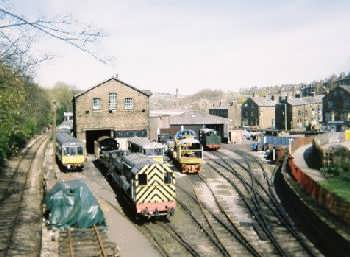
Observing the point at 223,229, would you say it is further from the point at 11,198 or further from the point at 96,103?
the point at 96,103

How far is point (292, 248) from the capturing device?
1970 cm

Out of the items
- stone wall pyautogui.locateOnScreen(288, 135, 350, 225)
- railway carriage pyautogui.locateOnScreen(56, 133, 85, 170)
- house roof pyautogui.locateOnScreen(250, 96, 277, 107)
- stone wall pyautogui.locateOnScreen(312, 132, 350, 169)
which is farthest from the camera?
house roof pyautogui.locateOnScreen(250, 96, 277, 107)

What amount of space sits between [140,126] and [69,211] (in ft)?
83.6

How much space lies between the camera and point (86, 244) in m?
18.6

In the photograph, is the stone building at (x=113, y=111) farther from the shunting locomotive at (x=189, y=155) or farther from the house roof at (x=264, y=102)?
the house roof at (x=264, y=102)

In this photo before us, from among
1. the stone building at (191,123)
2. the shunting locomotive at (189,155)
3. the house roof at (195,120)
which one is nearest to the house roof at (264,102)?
the stone building at (191,123)

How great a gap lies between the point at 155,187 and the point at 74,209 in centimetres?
430

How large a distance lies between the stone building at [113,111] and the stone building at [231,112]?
49356 millimetres

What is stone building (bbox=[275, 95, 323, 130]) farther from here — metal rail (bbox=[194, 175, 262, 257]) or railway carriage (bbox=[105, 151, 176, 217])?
railway carriage (bbox=[105, 151, 176, 217])

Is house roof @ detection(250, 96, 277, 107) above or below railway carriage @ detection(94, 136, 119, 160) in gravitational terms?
above

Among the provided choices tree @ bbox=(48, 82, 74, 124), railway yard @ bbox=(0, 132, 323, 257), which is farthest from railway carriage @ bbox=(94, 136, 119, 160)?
tree @ bbox=(48, 82, 74, 124)

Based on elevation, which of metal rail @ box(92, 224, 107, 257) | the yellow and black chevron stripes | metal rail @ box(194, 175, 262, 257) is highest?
the yellow and black chevron stripes

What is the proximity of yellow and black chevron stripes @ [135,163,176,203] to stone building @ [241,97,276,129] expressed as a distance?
75.5 m

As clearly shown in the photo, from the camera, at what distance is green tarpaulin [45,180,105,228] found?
2083 cm
